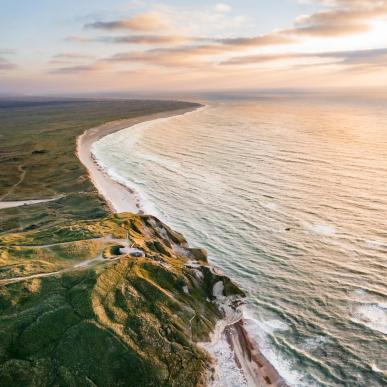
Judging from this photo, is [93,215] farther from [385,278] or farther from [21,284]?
[385,278]

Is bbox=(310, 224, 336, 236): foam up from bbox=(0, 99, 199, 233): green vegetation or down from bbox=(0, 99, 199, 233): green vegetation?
down

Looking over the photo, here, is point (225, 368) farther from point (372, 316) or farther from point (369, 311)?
point (369, 311)

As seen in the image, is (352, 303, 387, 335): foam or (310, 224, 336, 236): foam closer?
(352, 303, 387, 335): foam

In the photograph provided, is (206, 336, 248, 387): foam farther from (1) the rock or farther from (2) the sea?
(1) the rock

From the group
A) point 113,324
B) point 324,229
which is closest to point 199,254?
point 113,324

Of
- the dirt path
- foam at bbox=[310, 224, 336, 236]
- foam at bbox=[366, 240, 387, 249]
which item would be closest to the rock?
foam at bbox=[310, 224, 336, 236]
